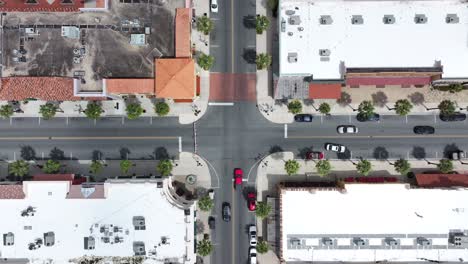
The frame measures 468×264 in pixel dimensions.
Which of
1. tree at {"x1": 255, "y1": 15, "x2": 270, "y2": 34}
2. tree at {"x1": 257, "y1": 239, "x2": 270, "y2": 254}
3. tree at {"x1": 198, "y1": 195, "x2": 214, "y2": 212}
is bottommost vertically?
tree at {"x1": 257, "y1": 239, "x2": 270, "y2": 254}

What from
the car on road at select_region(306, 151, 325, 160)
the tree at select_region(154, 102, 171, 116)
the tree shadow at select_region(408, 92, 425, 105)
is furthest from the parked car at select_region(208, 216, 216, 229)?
the tree shadow at select_region(408, 92, 425, 105)

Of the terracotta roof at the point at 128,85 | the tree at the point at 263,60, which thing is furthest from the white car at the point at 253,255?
the terracotta roof at the point at 128,85

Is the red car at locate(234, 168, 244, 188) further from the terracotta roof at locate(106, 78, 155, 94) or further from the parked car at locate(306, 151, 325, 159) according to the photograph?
the terracotta roof at locate(106, 78, 155, 94)

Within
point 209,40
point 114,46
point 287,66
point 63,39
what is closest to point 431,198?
point 287,66

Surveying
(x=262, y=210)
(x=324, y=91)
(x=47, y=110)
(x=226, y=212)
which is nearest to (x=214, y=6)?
(x=324, y=91)

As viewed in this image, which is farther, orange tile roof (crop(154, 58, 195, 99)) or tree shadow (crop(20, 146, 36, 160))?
tree shadow (crop(20, 146, 36, 160))
